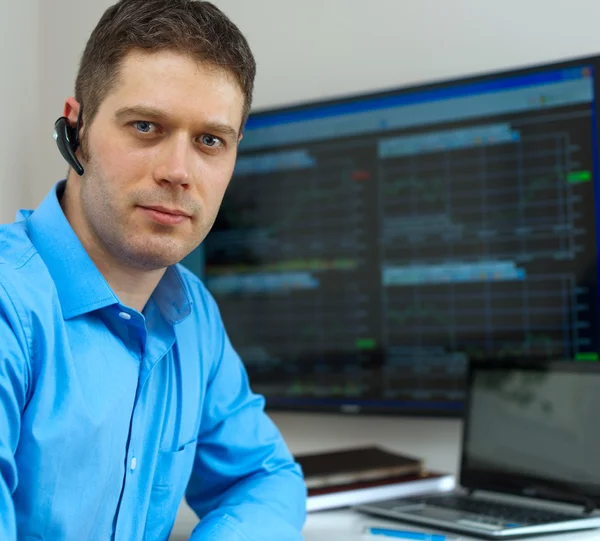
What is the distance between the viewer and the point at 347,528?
4.29ft

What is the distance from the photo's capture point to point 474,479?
1.46 metres

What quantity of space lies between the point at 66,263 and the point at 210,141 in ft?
0.92

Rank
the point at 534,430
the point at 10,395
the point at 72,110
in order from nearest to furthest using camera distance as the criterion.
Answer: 1. the point at 10,395
2. the point at 72,110
3. the point at 534,430

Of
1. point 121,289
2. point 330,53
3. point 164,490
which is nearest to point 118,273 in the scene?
point 121,289

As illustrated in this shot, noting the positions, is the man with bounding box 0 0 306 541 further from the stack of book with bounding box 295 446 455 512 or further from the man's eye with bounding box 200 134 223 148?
the stack of book with bounding box 295 446 455 512

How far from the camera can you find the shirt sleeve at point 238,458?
49.3 inches

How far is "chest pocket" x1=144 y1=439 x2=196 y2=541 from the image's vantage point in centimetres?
120

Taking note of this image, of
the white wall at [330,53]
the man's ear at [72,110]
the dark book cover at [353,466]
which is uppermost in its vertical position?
the white wall at [330,53]

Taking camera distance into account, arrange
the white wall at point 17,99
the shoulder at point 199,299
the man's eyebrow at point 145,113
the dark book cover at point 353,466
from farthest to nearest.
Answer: the white wall at point 17,99
the dark book cover at point 353,466
the shoulder at point 199,299
the man's eyebrow at point 145,113

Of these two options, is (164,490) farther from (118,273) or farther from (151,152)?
(151,152)

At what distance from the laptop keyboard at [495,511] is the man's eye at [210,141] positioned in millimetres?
736

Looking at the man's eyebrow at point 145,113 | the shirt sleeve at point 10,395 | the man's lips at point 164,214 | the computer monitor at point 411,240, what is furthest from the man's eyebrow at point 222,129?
the computer monitor at point 411,240

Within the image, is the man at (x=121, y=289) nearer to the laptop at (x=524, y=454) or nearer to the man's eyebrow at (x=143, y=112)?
the man's eyebrow at (x=143, y=112)

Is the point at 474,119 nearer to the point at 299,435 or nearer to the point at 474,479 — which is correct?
the point at 474,479
